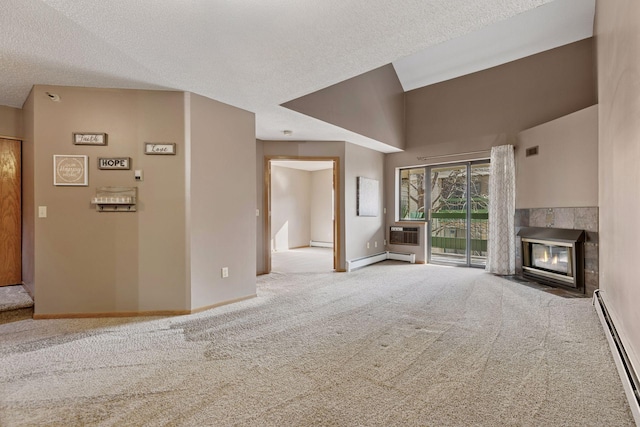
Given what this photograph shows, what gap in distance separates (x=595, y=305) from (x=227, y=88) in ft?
15.9

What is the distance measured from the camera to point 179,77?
305 centimetres

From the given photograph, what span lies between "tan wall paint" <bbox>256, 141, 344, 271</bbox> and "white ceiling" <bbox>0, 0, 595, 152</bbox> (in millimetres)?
1734

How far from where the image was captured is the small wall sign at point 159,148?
11.1 feet

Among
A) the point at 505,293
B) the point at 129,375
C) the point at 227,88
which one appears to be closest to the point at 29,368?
the point at 129,375

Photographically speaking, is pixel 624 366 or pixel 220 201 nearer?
pixel 624 366

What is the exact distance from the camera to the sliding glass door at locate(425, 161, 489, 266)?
6.09m

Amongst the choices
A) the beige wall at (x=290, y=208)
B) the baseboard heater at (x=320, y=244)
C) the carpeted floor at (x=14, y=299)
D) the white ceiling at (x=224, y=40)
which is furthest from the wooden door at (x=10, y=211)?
the baseboard heater at (x=320, y=244)

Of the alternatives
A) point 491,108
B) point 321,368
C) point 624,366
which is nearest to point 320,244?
point 491,108

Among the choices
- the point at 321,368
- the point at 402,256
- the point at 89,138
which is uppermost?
the point at 89,138

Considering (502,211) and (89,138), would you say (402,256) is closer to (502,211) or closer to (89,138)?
(502,211)

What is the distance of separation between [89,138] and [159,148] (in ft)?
2.37

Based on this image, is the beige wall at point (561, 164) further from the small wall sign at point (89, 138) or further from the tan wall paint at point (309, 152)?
the small wall sign at point (89, 138)

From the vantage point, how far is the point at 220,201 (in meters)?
3.73

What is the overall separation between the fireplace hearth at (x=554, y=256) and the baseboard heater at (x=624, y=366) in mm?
1218
